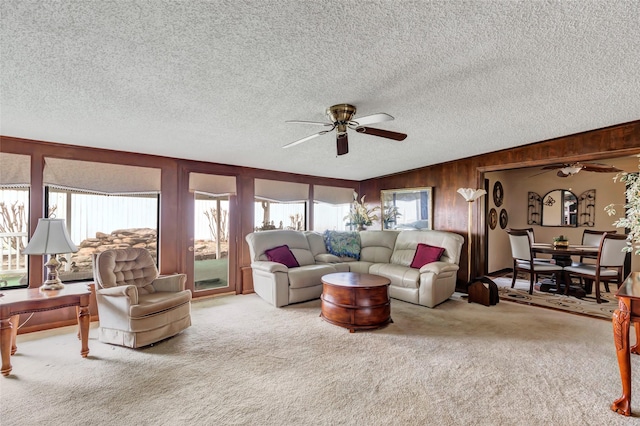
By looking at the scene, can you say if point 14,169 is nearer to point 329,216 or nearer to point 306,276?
point 306,276

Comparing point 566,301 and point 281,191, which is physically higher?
point 281,191

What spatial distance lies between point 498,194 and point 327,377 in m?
6.35

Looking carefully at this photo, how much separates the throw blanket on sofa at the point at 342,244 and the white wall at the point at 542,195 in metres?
3.08

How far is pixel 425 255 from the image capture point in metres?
5.05

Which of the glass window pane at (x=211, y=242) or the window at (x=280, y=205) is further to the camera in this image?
the window at (x=280, y=205)

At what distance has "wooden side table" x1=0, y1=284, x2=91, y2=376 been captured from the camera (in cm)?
253

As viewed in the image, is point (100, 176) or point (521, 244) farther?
point (521, 244)

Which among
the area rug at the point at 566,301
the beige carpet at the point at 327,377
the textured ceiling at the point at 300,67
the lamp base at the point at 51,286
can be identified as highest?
the textured ceiling at the point at 300,67

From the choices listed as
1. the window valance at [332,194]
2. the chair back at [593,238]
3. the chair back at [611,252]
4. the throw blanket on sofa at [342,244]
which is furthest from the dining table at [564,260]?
the window valance at [332,194]

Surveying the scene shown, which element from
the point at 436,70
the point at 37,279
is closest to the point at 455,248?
the point at 436,70

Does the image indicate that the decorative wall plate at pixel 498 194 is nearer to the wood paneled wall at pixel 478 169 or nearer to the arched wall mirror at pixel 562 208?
the arched wall mirror at pixel 562 208

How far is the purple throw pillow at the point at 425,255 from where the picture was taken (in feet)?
16.3

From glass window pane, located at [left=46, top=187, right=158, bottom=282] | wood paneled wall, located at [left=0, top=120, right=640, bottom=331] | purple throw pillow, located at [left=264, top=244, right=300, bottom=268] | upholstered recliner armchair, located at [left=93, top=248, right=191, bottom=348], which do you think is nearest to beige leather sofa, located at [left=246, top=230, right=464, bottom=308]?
purple throw pillow, located at [left=264, top=244, right=300, bottom=268]

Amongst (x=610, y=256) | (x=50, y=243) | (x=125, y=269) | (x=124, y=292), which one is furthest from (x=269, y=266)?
(x=610, y=256)
